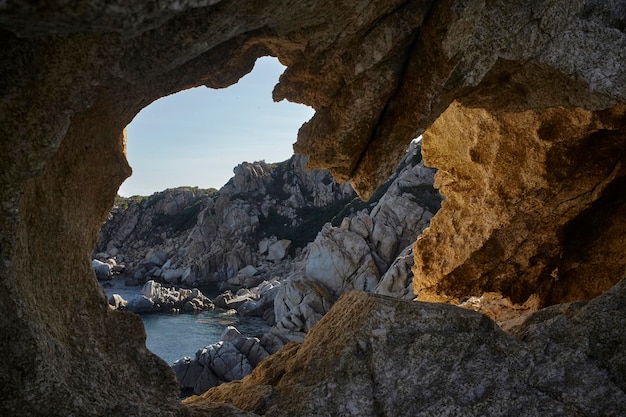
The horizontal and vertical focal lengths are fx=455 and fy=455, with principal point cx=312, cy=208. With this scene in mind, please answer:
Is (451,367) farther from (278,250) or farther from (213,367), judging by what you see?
(278,250)

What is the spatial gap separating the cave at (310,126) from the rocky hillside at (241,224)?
41.7 meters

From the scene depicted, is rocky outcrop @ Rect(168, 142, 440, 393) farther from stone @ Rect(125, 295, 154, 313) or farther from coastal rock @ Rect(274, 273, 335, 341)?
stone @ Rect(125, 295, 154, 313)

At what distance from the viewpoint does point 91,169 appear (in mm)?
8891

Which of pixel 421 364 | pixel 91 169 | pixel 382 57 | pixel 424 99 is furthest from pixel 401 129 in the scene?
pixel 91 169

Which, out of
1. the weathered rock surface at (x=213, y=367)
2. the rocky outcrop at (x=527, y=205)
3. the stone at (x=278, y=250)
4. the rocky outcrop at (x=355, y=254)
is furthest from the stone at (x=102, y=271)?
the rocky outcrop at (x=527, y=205)

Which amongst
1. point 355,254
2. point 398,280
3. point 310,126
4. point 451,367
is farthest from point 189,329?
point 451,367

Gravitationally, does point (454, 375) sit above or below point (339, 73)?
below

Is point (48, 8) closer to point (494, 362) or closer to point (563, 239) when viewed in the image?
point (494, 362)

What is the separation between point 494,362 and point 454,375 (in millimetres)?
904

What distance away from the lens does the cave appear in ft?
20.7

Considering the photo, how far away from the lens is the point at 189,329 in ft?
198

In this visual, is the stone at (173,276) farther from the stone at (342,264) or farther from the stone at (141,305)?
the stone at (342,264)

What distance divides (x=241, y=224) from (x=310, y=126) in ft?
322

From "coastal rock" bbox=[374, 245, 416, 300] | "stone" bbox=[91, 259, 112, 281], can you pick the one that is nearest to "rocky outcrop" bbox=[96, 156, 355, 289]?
"stone" bbox=[91, 259, 112, 281]
